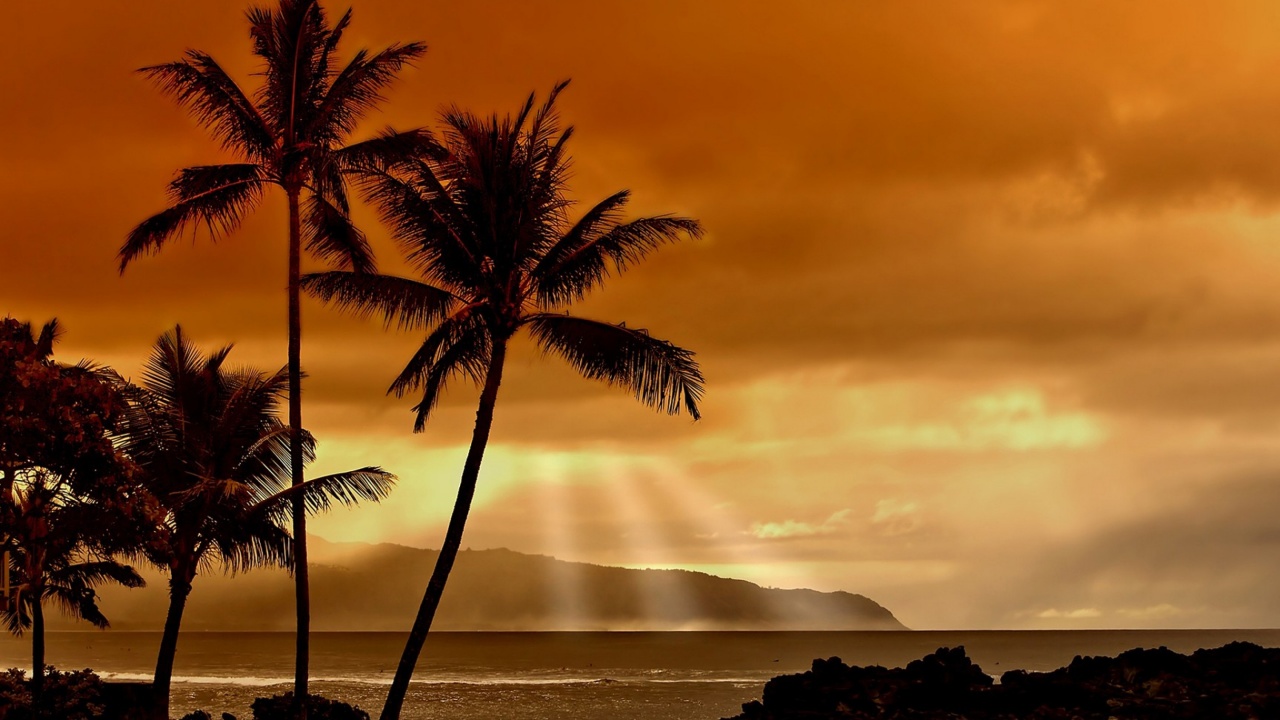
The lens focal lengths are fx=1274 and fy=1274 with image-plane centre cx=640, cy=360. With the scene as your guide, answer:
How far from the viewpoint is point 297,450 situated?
2200 centimetres

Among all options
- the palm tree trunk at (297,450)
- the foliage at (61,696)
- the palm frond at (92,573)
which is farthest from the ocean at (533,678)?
the palm tree trunk at (297,450)

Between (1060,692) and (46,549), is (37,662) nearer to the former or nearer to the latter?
(46,549)

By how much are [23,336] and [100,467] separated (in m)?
2.47

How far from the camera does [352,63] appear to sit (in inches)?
890

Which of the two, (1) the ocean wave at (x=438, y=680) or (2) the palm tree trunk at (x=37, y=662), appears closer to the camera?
(2) the palm tree trunk at (x=37, y=662)

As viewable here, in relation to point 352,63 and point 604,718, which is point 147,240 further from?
point 604,718

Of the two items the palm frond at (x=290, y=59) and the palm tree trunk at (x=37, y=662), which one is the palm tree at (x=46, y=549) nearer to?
the palm tree trunk at (x=37, y=662)

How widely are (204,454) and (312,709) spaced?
19.2 feet

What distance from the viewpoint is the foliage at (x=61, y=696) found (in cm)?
2670

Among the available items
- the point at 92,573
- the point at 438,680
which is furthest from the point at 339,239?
the point at 438,680

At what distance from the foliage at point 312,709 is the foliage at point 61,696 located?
357 cm

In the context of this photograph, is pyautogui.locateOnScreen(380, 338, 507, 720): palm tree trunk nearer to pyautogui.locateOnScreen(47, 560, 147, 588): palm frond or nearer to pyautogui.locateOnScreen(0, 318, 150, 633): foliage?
pyautogui.locateOnScreen(0, 318, 150, 633): foliage

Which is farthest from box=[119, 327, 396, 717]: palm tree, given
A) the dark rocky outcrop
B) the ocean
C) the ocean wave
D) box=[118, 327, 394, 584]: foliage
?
the ocean wave

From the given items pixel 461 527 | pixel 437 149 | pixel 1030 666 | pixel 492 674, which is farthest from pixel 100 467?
pixel 1030 666
